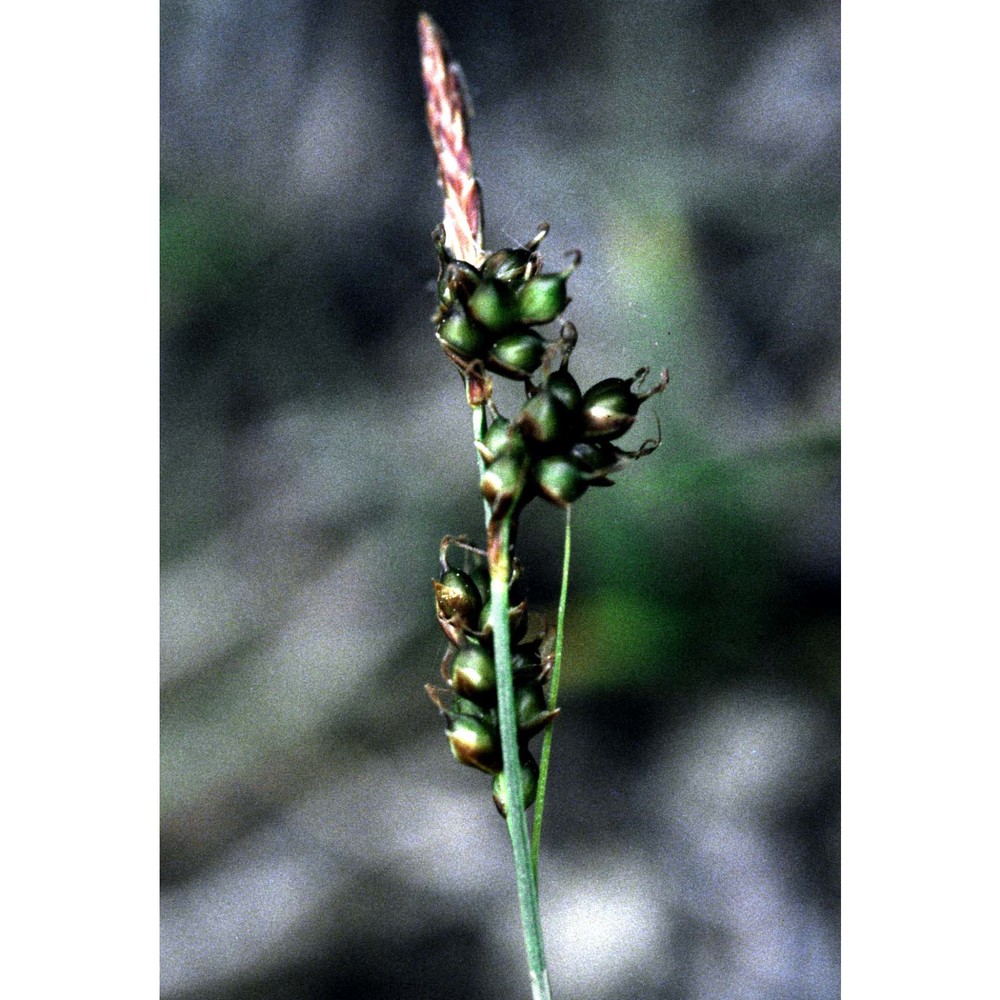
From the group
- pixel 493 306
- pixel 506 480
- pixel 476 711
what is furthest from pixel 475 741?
pixel 493 306

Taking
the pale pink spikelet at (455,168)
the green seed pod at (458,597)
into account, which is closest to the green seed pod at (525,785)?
the green seed pod at (458,597)

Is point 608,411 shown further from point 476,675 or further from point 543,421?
point 476,675

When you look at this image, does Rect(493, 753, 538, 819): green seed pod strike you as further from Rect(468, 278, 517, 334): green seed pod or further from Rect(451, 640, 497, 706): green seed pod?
Rect(468, 278, 517, 334): green seed pod

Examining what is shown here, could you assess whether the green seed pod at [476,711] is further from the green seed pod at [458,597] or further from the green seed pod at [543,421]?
the green seed pod at [543,421]

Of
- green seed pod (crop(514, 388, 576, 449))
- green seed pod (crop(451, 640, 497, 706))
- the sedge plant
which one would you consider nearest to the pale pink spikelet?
the sedge plant
